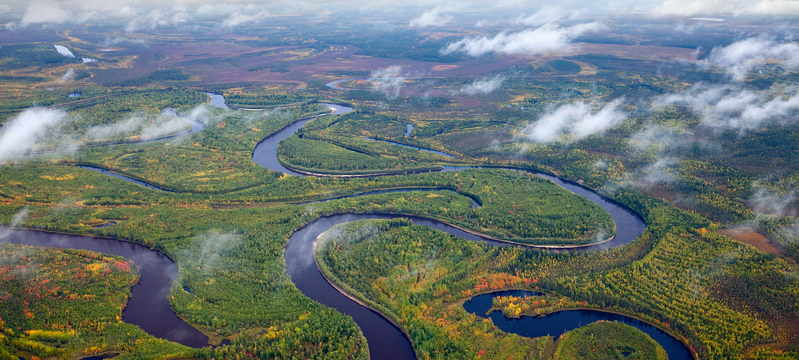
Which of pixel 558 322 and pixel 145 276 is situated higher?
pixel 145 276

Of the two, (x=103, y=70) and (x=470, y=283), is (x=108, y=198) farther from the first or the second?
(x=103, y=70)

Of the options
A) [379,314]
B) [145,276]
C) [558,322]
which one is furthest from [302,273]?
[558,322]

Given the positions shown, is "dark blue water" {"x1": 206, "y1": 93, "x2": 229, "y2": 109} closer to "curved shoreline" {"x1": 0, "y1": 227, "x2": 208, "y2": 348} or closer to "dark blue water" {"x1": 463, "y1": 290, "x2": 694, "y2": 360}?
"curved shoreline" {"x1": 0, "y1": 227, "x2": 208, "y2": 348}

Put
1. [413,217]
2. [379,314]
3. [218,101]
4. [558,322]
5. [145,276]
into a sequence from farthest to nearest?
[218,101] → [413,217] → [145,276] → [379,314] → [558,322]

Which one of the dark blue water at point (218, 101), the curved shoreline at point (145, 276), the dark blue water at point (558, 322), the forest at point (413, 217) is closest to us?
the forest at point (413, 217)

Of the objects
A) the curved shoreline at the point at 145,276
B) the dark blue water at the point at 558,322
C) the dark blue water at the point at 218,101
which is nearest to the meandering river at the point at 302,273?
the curved shoreline at the point at 145,276

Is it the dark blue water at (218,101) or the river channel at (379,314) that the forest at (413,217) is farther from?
the dark blue water at (218,101)

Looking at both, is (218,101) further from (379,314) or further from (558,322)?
(558,322)

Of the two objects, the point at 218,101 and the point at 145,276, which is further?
the point at 218,101
